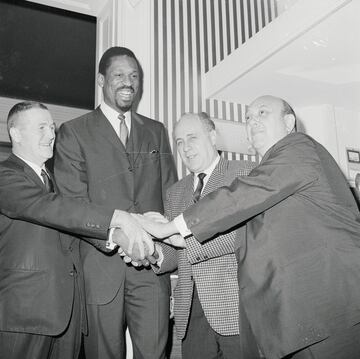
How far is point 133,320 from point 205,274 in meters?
0.35

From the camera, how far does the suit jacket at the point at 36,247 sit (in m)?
1.71

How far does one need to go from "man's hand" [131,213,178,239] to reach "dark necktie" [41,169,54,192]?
381 millimetres

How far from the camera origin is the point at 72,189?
2.04 metres

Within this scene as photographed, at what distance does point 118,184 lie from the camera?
2068 millimetres

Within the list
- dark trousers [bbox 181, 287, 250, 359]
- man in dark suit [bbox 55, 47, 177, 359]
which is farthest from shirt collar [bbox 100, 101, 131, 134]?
dark trousers [bbox 181, 287, 250, 359]

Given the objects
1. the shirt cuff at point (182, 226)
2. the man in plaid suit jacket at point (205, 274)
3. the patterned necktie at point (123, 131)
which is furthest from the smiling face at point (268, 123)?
the patterned necktie at point (123, 131)

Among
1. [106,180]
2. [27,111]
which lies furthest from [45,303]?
[27,111]

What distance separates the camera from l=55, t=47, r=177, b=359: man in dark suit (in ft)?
6.14

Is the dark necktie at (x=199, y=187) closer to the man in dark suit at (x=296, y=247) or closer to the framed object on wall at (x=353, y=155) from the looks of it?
the man in dark suit at (x=296, y=247)

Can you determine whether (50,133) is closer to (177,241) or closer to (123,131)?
(123,131)

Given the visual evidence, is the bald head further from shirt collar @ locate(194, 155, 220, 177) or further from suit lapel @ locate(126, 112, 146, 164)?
shirt collar @ locate(194, 155, 220, 177)

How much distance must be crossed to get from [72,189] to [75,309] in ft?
1.71

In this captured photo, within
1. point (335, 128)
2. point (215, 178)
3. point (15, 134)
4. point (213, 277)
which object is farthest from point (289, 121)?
point (335, 128)

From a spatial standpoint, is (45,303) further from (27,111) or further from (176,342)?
(176,342)
